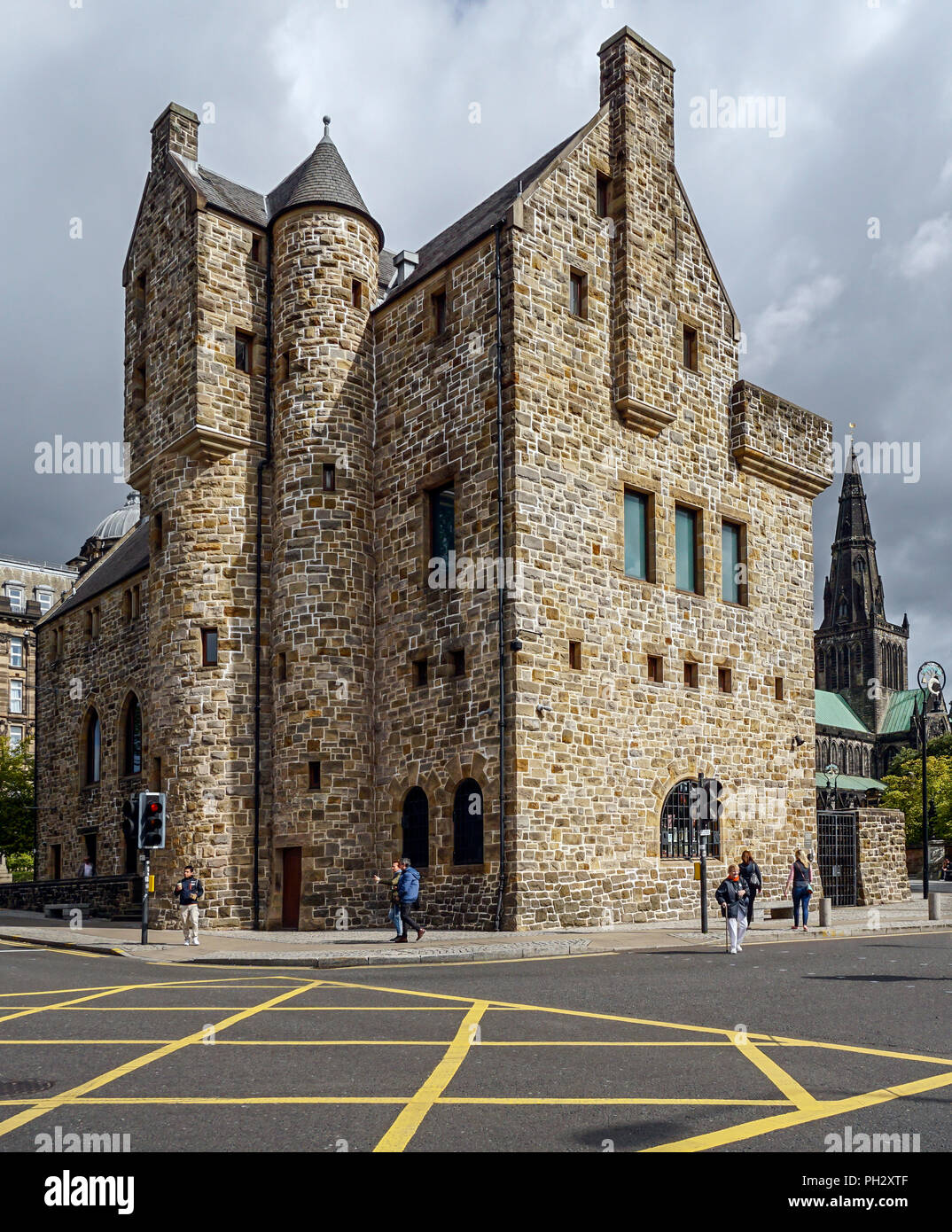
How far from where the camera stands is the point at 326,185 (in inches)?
1249

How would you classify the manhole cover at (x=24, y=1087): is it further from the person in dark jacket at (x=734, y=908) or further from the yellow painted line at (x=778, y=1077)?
the person in dark jacket at (x=734, y=908)

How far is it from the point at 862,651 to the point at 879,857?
366 ft

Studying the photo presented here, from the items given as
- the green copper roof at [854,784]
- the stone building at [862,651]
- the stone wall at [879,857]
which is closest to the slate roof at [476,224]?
the stone wall at [879,857]

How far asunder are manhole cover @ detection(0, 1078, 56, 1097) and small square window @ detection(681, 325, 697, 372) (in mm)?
26877

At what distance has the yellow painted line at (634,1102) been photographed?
26.2ft

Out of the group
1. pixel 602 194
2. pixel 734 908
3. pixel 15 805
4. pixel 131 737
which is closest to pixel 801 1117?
pixel 734 908

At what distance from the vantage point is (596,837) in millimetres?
27172

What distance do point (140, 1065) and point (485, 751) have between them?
1672 cm

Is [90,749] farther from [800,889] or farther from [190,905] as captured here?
[800,889]

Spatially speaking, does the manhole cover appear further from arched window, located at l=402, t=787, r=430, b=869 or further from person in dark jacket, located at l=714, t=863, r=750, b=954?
arched window, located at l=402, t=787, r=430, b=869

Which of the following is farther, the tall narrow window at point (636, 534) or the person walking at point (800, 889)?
the tall narrow window at point (636, 534)

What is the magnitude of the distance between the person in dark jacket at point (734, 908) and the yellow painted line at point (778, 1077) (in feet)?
31.0

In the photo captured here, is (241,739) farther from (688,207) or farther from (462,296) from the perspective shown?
(688,207)
